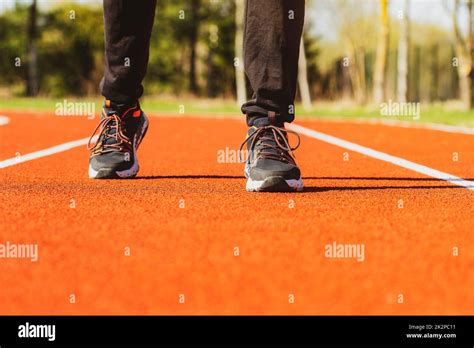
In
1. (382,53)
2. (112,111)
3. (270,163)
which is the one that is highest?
(382,53)

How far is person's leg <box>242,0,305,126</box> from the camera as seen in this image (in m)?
3.79

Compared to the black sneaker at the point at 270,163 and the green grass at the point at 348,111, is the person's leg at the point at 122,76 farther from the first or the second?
the green grass at the point at 348,111

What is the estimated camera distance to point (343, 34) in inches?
1305

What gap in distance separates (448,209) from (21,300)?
182 centimetres

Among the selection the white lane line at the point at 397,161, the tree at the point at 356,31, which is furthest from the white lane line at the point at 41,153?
the tree at the point at 356,31

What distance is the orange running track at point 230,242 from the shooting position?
1908 mm

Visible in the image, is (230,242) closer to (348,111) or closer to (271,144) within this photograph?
(271,144)

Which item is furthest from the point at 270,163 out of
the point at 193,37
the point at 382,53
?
the point at 193,37

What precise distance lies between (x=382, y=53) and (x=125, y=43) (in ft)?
64.3

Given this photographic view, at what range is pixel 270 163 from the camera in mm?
3582
